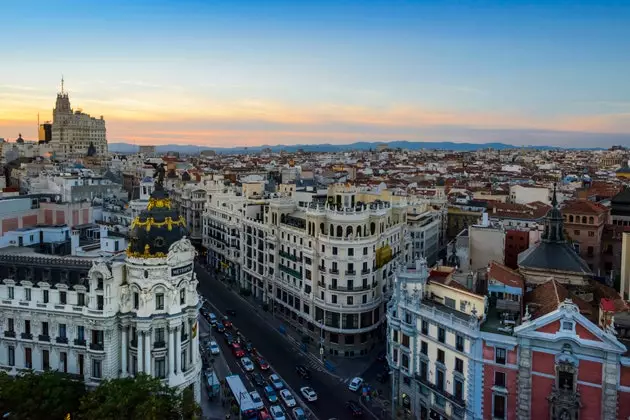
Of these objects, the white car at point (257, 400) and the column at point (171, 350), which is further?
the white car at point (257, 400)

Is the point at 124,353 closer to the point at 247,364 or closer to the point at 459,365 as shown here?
the point at 247,364

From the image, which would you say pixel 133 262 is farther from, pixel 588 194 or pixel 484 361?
pixel 588 194

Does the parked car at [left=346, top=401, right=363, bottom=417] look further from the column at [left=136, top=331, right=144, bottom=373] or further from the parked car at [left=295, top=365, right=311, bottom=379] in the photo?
the column at [left=136, top=331, right=144, bottom=373]

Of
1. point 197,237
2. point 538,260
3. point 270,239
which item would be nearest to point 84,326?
point 270,239

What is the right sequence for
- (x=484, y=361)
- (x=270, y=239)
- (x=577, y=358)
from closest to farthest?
(x=577, y=358) → (x=484, y=361) → (x=270, y=239)

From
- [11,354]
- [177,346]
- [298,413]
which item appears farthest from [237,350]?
[11,354]

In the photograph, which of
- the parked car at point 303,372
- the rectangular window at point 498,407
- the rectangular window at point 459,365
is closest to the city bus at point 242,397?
the parked car at point 303,372

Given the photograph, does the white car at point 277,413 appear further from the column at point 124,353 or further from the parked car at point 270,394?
the column at point 124,353
